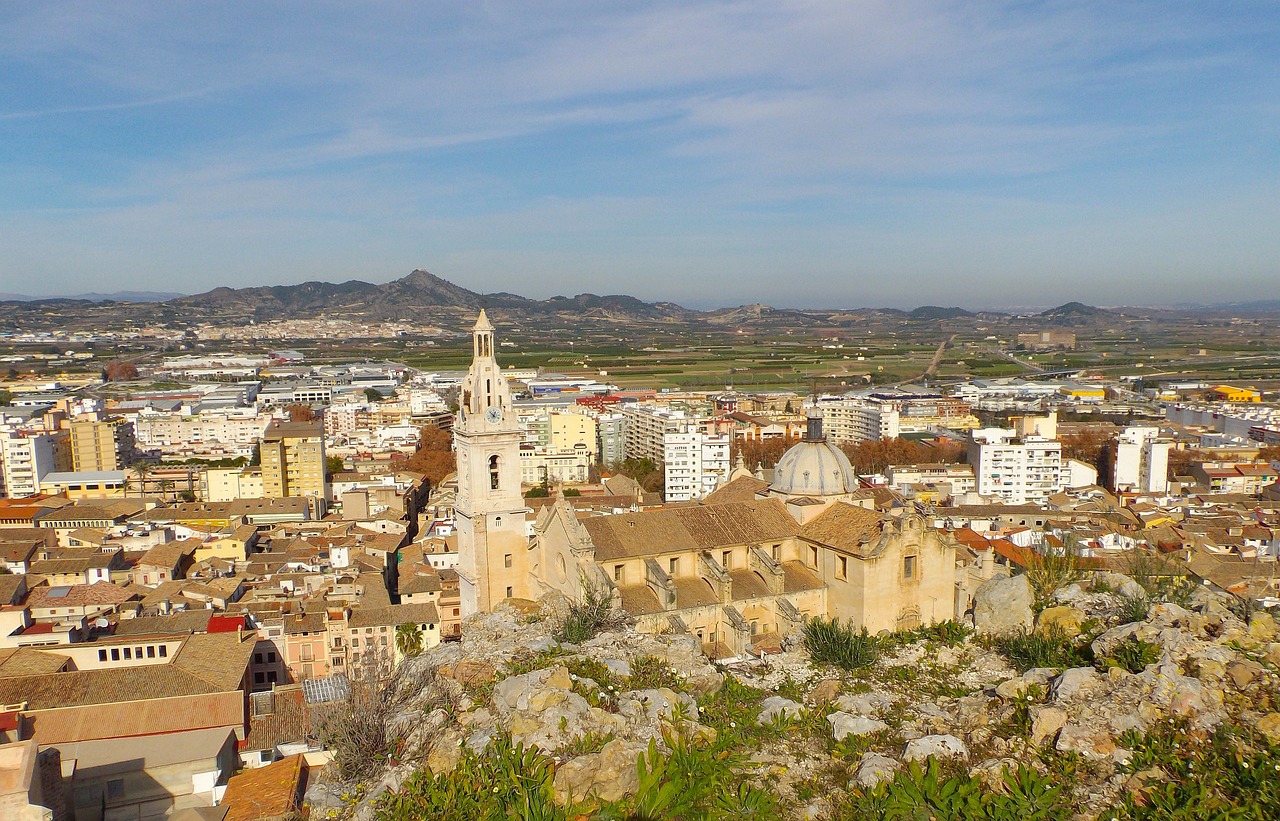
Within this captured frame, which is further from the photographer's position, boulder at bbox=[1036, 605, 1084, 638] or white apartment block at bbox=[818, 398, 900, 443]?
white apartment block at bbox=[818, 398, 900, 443]

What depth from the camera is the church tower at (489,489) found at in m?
33.5

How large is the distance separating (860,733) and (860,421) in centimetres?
9965

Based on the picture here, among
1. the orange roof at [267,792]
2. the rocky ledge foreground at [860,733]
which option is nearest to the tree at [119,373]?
the orange roof at [267,792]

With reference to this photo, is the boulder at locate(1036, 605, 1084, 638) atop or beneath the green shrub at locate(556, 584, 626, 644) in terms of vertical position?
atop

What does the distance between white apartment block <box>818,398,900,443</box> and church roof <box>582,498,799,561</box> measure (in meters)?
74.9

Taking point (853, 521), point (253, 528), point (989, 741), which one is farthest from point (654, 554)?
point (253, 528)

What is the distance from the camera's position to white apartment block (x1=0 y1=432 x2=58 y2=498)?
80438 mm

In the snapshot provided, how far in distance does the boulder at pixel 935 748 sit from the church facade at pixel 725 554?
10.6 metres

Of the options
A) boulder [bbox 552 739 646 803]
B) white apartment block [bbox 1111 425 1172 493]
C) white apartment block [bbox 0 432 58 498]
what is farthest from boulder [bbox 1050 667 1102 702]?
white apartment block [bbox 0 432 58 498]

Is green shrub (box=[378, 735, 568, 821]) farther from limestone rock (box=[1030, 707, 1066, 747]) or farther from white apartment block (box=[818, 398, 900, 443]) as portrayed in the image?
white apartment block (box=[818, 398, 900, 443])

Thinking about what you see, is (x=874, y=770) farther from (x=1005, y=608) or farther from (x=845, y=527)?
(x=845, y=527)

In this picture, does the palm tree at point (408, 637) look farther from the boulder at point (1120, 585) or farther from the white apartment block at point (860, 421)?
the white apartment block at point (860, 421)

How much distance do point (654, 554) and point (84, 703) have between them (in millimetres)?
19070

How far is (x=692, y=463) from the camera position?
8181cm
